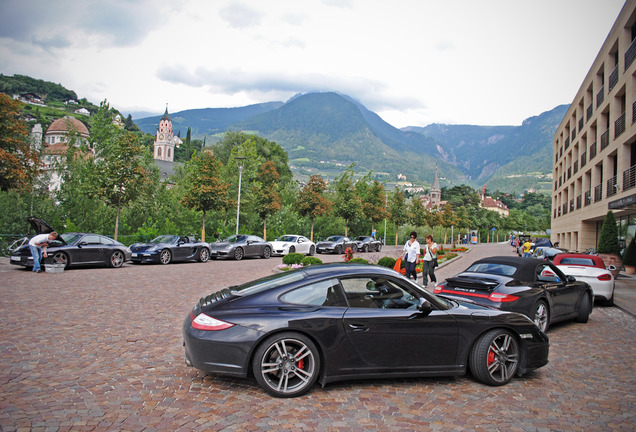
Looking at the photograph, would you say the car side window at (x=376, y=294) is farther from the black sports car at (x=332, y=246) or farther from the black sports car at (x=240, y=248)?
the black sports car at (x=332, y=246)

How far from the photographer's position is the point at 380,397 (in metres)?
4.75

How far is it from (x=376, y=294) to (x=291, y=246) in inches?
1027

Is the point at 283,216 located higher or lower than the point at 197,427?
higher

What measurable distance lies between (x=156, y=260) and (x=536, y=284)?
57.9ft

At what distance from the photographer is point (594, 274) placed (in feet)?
40.3

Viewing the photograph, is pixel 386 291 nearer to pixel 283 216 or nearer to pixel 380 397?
pixel 380 397

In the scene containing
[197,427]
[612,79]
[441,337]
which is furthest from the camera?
[612,79]

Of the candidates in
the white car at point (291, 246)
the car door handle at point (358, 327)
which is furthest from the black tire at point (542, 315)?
the white car at point (291, 246)

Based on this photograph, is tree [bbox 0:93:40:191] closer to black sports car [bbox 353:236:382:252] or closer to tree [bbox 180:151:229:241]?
tree [bbox 180:151:229:241]

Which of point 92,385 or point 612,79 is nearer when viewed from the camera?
point 92,385

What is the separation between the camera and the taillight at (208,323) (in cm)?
468

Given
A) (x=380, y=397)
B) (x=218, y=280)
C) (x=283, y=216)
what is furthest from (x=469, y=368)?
(x=283, y=216)

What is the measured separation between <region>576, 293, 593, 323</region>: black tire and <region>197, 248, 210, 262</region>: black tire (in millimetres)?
18579

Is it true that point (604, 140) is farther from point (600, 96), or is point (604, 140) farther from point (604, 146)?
point (600, 96)
